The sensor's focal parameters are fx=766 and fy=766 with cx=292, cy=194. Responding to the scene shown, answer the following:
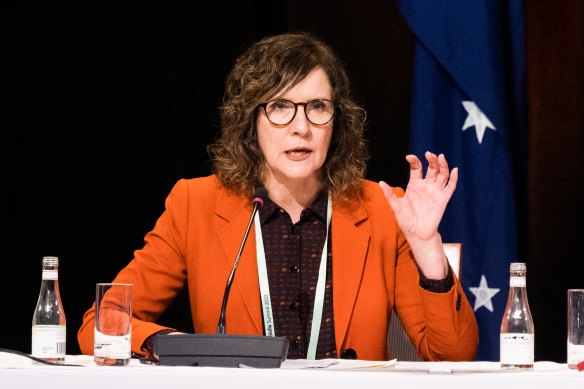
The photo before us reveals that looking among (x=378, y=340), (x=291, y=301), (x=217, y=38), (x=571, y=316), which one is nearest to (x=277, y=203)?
(x=291, y=301)

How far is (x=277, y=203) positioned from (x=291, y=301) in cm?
35

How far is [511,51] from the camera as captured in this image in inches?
124

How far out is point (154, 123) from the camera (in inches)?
136

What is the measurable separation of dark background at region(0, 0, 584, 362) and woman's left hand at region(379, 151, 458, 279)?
1377mm

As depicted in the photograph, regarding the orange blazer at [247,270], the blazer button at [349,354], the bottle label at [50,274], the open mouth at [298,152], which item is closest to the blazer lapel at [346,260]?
the orange blazer at [247,270]

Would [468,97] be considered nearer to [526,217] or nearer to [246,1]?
[526,217]

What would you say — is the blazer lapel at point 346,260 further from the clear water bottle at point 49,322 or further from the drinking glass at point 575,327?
the clear water bottle at point 49,322

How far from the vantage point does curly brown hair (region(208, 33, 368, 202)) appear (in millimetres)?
2469

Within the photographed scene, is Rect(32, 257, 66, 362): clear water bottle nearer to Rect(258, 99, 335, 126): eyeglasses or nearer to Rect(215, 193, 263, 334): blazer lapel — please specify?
Rect(215, 193, 263, 334): blazer lapel

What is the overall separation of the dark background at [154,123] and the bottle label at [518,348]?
1.72 m

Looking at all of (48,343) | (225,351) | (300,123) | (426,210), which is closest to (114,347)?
(48,343)

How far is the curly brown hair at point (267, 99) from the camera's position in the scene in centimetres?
247

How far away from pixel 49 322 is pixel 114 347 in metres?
0.26

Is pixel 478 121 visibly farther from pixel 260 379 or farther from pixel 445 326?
pixel 260 379
